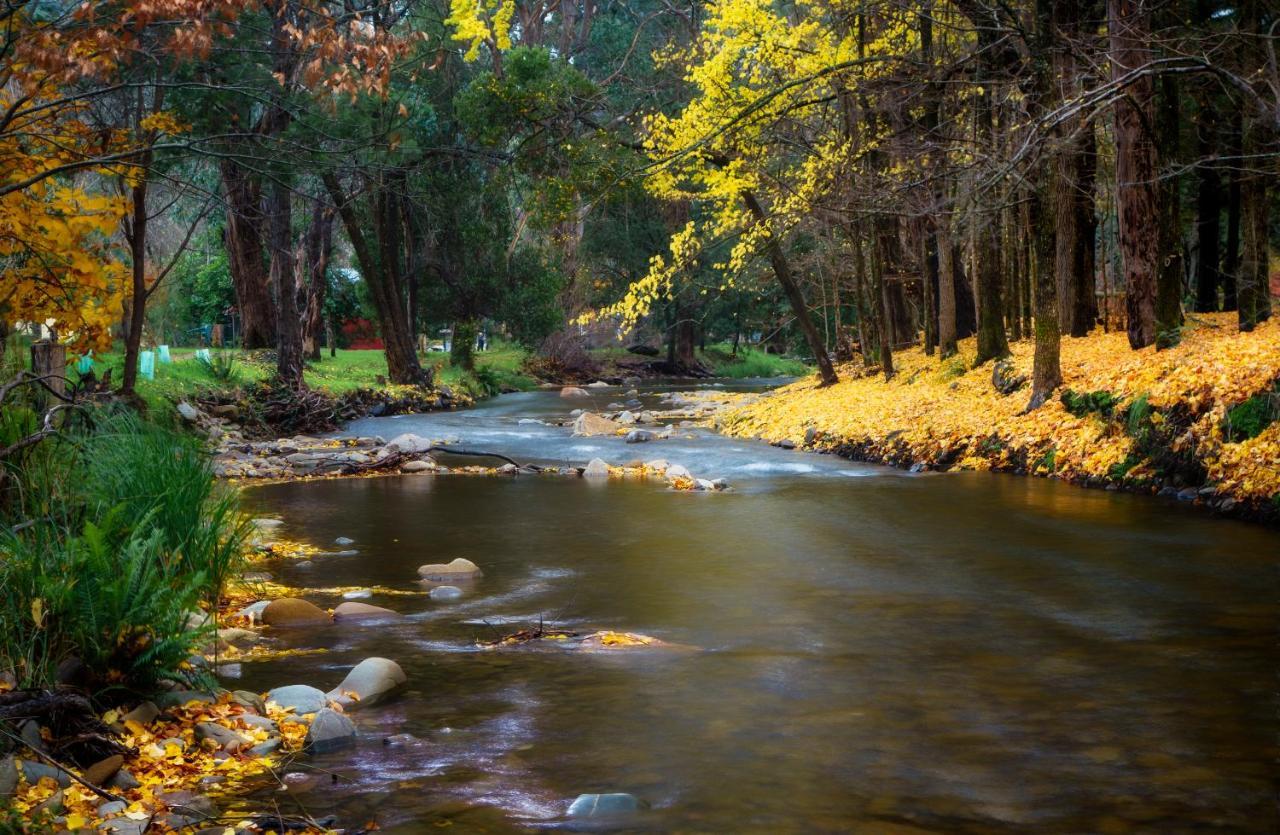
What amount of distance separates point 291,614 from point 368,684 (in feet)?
6.19

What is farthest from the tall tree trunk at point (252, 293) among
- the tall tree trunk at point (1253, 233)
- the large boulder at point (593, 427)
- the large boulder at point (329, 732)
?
the large boulder at point (329, 732)

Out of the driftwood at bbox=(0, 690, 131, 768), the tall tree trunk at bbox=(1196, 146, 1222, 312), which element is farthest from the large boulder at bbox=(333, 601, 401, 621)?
the tall tree trunk at bbox=(1196, 146, 1222, 312)

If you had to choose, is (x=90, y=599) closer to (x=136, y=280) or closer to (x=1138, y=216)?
(x=136, y=280)

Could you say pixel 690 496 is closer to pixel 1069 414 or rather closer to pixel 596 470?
pixel 596 470

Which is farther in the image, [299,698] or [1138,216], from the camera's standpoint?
[1138,216]

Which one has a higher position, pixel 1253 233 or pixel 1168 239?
pixel 1168 239

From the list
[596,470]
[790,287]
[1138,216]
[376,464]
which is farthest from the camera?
[790,287]

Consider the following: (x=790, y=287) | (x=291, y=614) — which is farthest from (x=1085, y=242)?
(x=291, y=614)

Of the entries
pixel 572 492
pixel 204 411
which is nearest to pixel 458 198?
pixel 204 411

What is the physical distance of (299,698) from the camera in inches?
214

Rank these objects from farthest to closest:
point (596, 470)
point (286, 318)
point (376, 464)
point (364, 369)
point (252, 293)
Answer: point (364, 369) → point (252, 293) → point (286, 318) → point (376, 464) → point (596, 470)

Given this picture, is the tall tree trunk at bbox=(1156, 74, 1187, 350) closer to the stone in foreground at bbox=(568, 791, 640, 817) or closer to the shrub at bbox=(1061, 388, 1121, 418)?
the shrub at bbox=(1061, 388, 1121, 418)

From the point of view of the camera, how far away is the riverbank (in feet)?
37.0

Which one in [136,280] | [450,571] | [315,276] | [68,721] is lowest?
[450,571]
